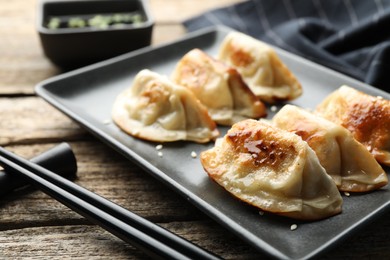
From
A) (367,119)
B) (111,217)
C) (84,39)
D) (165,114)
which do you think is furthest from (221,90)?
(111,217)

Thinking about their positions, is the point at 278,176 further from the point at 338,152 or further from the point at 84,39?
the point at 84,39

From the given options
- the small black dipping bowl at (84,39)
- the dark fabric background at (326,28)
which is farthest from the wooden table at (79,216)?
the dark fabric background at (326,28)

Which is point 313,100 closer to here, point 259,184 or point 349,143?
point 349,143

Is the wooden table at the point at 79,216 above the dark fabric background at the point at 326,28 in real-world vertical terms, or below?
below

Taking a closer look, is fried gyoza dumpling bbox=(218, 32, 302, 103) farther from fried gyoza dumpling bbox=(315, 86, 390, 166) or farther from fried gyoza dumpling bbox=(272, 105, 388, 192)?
fried gyoza dumpling bbox=(272, 105, 388, 192)

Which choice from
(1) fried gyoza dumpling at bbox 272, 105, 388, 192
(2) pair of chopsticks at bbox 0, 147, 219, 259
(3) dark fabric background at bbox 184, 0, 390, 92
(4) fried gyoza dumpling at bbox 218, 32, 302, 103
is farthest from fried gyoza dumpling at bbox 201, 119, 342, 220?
(3) dark fabric background at bbox 184, 0, 390, 92

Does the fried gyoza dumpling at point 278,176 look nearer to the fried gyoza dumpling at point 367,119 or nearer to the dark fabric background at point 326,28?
the fried gyoza dumpling at point 367,119
